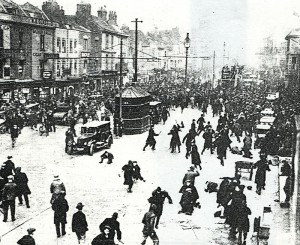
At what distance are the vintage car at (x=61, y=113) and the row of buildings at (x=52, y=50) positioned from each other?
4261 mm

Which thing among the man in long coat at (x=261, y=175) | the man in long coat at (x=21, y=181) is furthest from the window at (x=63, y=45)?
the man in long coat at (x=21, y=181)

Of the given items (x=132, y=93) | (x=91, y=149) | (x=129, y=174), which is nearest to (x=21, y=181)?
(x=129, y=174)

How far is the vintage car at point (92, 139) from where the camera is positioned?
2212cm

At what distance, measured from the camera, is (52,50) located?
160ft

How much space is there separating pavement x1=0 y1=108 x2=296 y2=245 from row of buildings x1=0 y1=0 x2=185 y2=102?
35.4ft

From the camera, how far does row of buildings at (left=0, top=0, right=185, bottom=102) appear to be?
132 feet

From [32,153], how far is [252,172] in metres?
11.0

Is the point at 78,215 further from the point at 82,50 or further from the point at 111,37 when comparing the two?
the point at 111,37

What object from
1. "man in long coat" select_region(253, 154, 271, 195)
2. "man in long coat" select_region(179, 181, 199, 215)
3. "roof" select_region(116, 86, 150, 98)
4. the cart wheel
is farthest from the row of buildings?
"man in long coat" select_region(179, 181, 199, 215)

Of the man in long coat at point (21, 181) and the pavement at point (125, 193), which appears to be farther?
the man in long coat at point (21, 181)

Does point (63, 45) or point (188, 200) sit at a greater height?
point (63, 45)

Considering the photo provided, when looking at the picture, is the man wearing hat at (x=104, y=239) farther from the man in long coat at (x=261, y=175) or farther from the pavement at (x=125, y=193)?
the man in long coat at (x=261, y=175)

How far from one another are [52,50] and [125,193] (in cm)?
3558

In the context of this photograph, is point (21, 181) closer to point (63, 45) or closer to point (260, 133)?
point (260, 133)
